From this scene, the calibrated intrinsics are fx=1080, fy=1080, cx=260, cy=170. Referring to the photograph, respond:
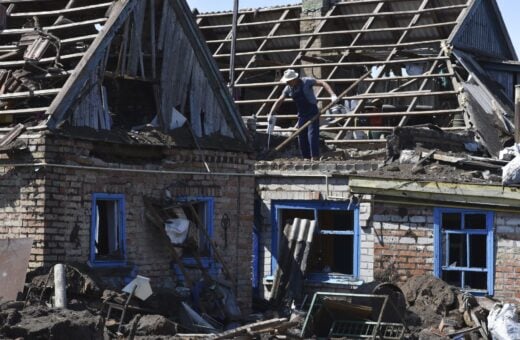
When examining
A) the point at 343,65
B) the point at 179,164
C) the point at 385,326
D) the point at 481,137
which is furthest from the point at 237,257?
the point at 343,65

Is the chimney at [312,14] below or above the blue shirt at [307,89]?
above

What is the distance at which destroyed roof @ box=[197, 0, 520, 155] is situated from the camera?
72.9ft

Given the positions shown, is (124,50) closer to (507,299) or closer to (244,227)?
(244,227)

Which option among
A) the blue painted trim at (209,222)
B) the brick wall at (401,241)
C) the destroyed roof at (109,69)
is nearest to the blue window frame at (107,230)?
the destroyed roof at (109,69)

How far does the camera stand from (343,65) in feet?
78.1

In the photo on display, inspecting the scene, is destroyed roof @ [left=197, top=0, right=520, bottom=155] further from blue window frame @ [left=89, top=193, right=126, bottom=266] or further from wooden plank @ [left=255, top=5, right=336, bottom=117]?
blue window frame @ [left=89, top=193, right=126, bottom=266]

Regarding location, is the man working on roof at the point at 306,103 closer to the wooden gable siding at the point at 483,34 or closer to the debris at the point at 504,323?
the wooden gable siding at the point at 483,34

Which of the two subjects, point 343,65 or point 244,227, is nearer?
point 244,227

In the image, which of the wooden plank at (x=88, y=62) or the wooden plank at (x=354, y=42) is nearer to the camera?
the wooden plank at (x=88, y=62)

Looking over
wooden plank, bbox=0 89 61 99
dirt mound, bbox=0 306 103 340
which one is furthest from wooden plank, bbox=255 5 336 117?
dirt mound, bbox=0 306 103 340

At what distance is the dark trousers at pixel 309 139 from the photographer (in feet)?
65.3

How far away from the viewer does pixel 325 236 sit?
1991 centimetres

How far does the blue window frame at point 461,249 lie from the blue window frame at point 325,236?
73.4 inches

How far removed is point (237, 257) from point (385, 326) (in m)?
3.61
